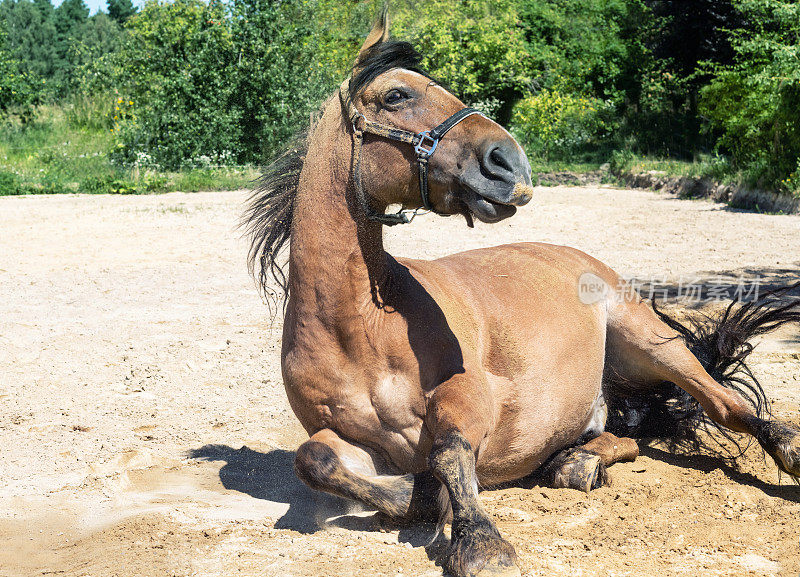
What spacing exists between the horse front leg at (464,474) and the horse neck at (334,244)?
540 millimetres

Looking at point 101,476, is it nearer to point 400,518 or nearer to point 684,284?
Answer: point 400,518

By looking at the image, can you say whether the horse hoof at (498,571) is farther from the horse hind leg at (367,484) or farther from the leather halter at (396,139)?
the leather halter at (396,139)

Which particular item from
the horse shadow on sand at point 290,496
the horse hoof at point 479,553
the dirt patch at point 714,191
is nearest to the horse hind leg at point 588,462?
the horse shadow on sand at point 290,496

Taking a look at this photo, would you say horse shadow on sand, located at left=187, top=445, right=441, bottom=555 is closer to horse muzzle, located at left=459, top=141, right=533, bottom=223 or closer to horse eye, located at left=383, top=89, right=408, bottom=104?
horse muzzle, located at left=459, top=141, right=533, bottom=223

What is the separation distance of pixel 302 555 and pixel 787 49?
13.8 meters

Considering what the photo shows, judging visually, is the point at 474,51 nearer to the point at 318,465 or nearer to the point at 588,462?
the point at 588,462

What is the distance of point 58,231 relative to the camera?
37.3 ft

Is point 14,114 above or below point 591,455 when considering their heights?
above

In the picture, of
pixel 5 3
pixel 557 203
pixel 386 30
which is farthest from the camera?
pixel 5 3

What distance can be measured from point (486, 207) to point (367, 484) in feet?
3.87

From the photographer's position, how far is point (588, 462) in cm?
396

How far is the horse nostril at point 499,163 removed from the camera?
2.72m

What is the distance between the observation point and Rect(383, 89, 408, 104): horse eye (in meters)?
3.03

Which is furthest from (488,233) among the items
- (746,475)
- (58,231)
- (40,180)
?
(40,180)
